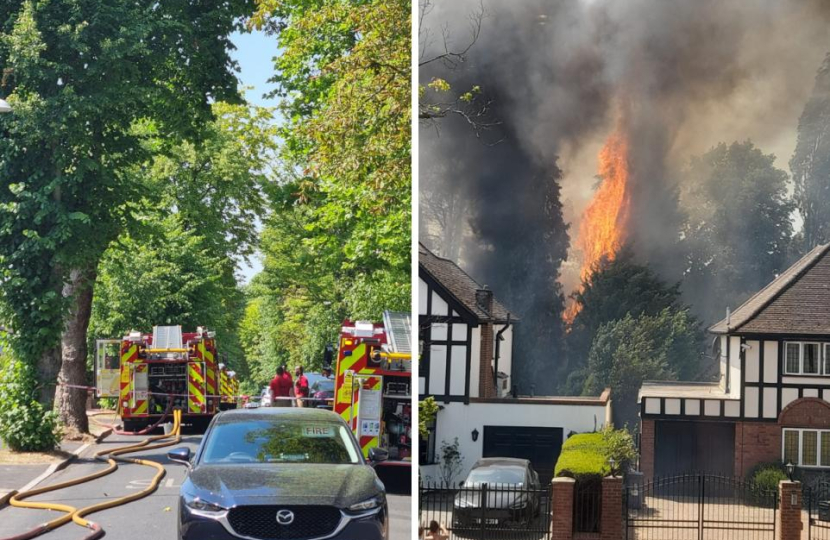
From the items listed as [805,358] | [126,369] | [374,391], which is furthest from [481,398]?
[126,369]

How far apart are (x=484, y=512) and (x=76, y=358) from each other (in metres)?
13.1

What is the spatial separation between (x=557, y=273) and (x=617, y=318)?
0.49m

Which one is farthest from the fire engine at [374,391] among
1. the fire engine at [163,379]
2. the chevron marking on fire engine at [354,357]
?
the fire engine at [163,379]

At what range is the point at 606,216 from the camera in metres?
8.07

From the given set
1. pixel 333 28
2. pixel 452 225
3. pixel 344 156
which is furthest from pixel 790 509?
pixel 333 28

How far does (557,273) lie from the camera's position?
8.04 m

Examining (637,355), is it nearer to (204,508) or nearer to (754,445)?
(754,445)

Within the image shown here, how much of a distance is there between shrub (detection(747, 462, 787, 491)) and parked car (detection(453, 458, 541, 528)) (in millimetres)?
1391

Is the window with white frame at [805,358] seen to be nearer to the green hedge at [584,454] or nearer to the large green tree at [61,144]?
the green hedge at [584,454]

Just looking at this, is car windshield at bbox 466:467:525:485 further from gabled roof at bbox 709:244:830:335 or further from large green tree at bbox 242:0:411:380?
large green tree at bbox 242:0:411:380

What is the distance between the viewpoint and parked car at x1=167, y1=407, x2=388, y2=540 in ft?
23.6

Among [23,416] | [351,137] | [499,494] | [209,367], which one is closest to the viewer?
[499,494]

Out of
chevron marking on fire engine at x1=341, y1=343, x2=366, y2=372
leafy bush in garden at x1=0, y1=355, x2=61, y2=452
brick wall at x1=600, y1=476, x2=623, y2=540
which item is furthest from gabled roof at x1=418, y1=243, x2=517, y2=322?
leafy bush in garden at x1=0, y1=355, x2=61, y2=452

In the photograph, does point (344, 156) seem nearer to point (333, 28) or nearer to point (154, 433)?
point (333, 28)
